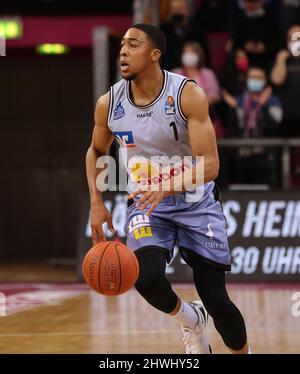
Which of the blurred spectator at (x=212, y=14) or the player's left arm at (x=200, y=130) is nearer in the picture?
the player's left arm at (x=200, y=130)

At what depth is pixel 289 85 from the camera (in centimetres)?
1166

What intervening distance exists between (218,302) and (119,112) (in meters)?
1.35

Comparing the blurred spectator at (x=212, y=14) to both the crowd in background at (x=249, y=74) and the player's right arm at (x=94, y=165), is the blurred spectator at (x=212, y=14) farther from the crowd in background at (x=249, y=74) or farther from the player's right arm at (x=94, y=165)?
the player's right arm at (x=94, y=165)

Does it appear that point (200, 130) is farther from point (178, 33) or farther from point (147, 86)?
point (178, 33)

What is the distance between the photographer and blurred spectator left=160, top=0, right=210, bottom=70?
39.6ft

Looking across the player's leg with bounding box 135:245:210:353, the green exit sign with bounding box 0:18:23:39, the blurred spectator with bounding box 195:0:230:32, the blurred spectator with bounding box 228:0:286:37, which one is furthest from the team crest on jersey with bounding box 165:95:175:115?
the green exit sign with bounding box 0:18:23:39

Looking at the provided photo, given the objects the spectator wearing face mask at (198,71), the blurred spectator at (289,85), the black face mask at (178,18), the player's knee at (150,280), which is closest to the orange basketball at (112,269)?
the player's knee at (150,280)

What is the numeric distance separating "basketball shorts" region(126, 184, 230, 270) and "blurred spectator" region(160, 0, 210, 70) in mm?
6444

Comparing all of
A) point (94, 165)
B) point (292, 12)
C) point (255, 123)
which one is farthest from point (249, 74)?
point (94, 165)

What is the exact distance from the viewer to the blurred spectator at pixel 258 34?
1221cm

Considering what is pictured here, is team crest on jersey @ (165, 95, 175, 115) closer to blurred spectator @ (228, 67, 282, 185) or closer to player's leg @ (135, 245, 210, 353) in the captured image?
player's leg @ (135, 245, 210, 353)

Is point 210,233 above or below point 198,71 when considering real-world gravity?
below

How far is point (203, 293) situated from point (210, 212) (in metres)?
0.54

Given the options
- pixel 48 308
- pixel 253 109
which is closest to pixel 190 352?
pixel 48 308
